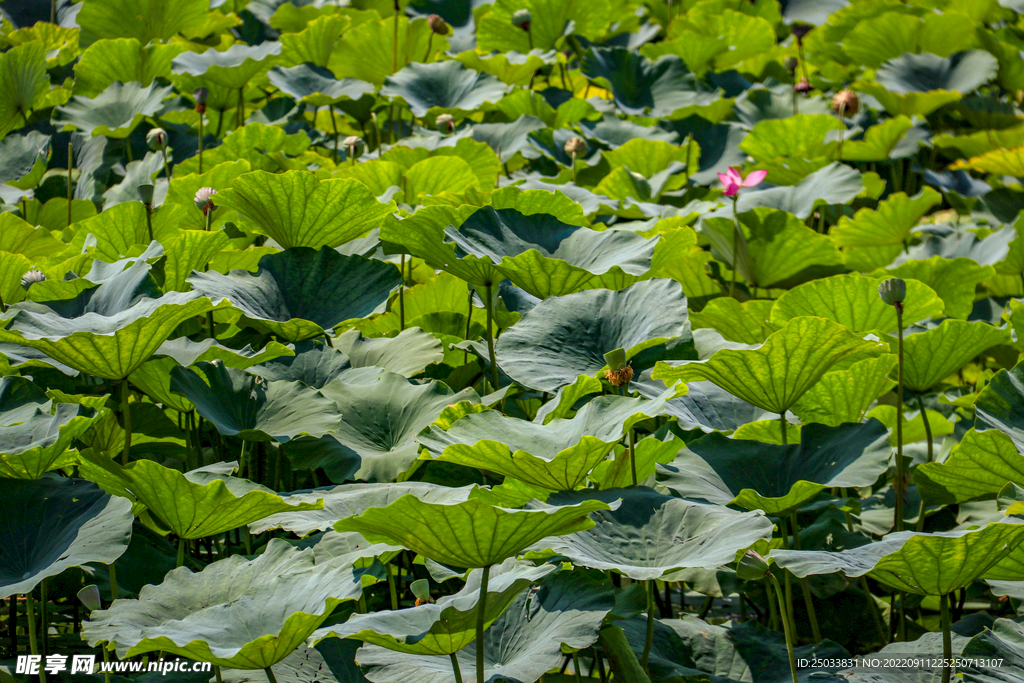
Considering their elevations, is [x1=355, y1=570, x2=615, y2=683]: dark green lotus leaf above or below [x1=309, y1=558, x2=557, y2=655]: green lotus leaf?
below

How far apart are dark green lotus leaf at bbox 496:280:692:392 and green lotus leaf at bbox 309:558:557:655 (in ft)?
1.26

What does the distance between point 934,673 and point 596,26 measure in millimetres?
2633

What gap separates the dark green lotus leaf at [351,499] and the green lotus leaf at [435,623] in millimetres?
133

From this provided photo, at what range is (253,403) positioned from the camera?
1.19 meters

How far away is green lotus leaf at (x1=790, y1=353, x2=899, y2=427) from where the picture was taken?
3.74ft

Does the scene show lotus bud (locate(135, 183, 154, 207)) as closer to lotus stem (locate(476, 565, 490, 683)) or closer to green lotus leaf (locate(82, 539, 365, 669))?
green lotus leaf (locate(82, 539, 365, 669))

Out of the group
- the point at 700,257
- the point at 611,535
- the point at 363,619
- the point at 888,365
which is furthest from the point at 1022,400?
the point at 363,619

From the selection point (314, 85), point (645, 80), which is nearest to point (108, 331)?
point (314, 85)

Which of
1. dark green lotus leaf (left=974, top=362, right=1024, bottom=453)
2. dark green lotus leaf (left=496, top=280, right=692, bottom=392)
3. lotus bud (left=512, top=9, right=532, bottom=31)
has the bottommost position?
dark green lotus leaf (left=974, top=362, right=1024, bottom=453)

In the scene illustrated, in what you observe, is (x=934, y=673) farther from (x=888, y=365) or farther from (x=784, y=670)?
(x=888, y=365)

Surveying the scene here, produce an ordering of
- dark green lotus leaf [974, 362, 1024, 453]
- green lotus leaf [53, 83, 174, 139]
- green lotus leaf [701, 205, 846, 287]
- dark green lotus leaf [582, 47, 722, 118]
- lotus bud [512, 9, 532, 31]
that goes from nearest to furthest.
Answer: dark green lotus leaf [974, 362, 1024, 453] → green lotus leaf [701, 205, 846, 287] → green lotus leaf [53, 83, 174, 139] → lotus bud [512, 9, 532, 31] → dark green lotus leaf [582, 47, 722, 118]

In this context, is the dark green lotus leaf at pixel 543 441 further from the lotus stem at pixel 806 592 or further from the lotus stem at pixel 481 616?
the lotus stem at pixel 806 592

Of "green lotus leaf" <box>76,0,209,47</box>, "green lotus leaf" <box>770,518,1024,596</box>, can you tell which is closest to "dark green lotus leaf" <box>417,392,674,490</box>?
"green lotus leaf" <box>770,518,1024,596</box>

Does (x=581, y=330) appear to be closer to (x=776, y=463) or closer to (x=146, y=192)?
(x=776, y=463)
